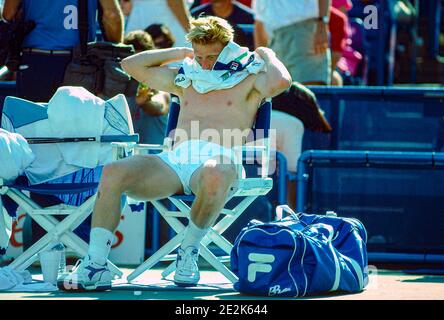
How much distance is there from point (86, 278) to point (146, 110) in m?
2.58

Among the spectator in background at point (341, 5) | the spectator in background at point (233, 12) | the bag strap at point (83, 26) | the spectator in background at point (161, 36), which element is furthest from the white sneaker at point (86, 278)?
the spectator in background at point (341, 5)

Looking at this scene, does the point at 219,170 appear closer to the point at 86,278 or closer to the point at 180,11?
the point at 86,278

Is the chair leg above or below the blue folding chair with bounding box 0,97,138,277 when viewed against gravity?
below

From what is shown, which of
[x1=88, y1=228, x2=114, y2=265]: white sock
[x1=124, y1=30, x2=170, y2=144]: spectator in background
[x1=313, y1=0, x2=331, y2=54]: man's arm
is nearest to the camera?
[x1=88, y1=228, x2=114, y2=265]: white sock

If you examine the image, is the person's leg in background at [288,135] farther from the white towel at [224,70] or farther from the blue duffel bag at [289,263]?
the blue duffel bag at [289,263]

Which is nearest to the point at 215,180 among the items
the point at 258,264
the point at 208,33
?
the point at 258,264

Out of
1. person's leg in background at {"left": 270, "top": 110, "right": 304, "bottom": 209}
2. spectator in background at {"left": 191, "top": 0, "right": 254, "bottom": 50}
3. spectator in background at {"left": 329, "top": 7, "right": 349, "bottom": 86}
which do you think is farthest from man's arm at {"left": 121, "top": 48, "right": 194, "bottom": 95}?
spectator in background at {"left": 329, "top": 7, "right": 349, "bottom": 86}

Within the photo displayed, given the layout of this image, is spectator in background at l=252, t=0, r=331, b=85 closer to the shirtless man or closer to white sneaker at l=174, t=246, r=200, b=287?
the shirtless man

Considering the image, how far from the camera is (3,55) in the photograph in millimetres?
9141

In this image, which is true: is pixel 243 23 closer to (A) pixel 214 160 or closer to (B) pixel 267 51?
(B) pixel 267 51

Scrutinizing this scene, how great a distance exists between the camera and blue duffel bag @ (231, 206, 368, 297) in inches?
280

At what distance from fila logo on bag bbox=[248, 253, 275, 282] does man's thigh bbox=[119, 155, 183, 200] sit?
0.70 meters

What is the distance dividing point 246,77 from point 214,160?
71cm

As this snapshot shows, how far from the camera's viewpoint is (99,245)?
730 cm
